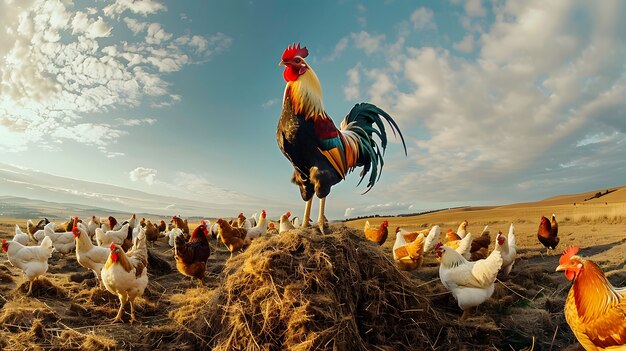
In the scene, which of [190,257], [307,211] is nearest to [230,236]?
[190,257]

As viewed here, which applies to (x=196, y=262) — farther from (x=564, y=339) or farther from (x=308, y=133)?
(x=564, y=339)

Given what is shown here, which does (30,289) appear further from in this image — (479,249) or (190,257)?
(479,249)

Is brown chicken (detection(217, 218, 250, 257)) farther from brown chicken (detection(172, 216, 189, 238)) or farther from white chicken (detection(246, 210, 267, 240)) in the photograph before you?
brown chicken (detection(172, 216, 189, 238))

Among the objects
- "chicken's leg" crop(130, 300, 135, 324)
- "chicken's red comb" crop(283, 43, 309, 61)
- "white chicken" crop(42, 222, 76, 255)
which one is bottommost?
"chicken's leg" crop(130, 300, 135, 324)

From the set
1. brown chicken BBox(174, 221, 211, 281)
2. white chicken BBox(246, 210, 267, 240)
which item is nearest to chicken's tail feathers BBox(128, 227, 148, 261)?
brown chicken BBox(174, 221, 211, 281)

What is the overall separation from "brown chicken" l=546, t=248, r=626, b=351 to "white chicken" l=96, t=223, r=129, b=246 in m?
10.5

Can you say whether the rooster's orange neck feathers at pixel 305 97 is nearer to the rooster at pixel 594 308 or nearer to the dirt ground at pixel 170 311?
the dirt ground at pixel 170 311

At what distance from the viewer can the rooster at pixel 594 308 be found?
332 centimetres

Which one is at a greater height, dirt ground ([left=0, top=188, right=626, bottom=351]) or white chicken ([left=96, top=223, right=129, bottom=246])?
white chicken ([left=96, top=223, right=129, bottom=246])

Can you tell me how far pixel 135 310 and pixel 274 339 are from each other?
3286mm

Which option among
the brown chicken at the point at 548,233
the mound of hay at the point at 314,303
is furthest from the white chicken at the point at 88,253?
the brown chicken at the point at 548,233

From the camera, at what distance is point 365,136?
5676 millimetres

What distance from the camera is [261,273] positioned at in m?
3.72

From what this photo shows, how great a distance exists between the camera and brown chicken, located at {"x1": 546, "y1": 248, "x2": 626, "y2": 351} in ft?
10.9
